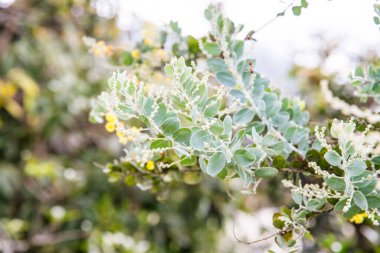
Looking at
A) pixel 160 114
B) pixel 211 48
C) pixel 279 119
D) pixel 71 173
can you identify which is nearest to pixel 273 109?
pixel 279 119

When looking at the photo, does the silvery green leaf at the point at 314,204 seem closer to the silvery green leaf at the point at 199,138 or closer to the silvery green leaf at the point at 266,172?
the silvery green leaf at the point at 266,172

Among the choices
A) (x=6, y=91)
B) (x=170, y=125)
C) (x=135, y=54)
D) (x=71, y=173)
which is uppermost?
(x=170, y=125)

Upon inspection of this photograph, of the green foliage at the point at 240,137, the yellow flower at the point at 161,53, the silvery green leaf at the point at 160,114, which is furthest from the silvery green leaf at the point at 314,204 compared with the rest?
the yellow flower at the point at 161,53

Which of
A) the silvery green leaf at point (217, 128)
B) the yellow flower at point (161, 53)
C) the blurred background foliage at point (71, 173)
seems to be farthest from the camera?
the blurred background foliage at point (71, 173)

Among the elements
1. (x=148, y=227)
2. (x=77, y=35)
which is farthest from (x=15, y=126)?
(x=148, y=227)

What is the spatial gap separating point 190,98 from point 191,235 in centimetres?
175

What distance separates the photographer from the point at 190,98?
538 mm

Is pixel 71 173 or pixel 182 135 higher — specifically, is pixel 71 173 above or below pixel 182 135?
below

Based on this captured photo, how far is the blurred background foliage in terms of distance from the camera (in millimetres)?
2080

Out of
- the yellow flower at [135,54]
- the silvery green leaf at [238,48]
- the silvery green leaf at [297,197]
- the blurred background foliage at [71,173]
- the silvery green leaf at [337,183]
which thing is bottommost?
the blurred background foliage at [71,173]

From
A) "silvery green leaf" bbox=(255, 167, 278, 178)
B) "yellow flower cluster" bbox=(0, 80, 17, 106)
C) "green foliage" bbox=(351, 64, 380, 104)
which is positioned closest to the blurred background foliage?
"yellow flower cluster" bbox=(0, 80, 17, 106)

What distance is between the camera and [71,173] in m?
2.28

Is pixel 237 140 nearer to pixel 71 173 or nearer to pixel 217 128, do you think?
pixel 217 128

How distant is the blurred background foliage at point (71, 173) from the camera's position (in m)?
2.08
